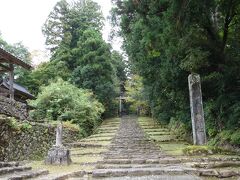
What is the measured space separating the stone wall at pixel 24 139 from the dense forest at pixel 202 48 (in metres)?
5.85

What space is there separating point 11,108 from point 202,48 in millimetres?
9878

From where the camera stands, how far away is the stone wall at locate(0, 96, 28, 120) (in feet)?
47.2

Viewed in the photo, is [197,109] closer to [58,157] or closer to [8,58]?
[58,157]

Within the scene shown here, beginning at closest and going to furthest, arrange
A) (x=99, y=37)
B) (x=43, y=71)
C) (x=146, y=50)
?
(x=146, y=50) → (x=43, y=71) → (x=99, y=37)

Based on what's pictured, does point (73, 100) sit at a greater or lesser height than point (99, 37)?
lesser

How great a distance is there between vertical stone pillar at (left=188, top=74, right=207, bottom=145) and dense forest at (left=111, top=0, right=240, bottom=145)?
14.6 inches

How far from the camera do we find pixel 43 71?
30094 mm

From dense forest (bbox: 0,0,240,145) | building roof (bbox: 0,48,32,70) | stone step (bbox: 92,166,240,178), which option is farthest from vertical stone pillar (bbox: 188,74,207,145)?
building roof (bbox: 0,48,32,70)

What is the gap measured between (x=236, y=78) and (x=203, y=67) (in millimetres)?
1386

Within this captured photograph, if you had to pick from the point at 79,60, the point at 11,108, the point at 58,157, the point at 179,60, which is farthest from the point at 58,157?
the point at 79,60

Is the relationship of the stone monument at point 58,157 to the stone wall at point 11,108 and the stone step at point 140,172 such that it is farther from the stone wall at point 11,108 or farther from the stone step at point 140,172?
the stone wall at point 11,108

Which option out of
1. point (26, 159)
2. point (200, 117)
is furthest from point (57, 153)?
point (200, 117)

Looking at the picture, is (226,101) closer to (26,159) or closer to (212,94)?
(212,94)

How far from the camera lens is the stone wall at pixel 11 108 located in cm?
1439
